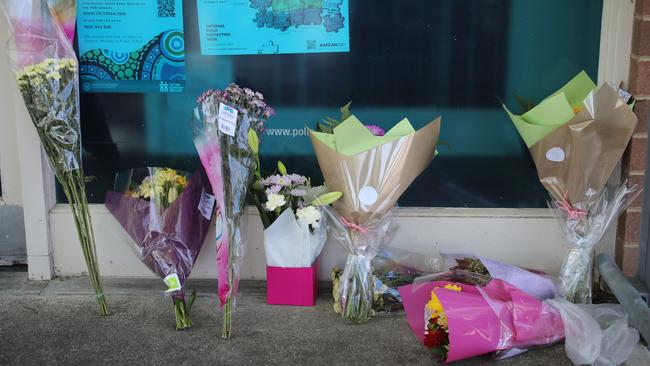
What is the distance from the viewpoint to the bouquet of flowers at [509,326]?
333 centimetres

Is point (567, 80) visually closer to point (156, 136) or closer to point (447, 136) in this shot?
point (447, 136)

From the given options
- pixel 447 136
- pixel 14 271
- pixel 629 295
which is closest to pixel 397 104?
pixel 447 136

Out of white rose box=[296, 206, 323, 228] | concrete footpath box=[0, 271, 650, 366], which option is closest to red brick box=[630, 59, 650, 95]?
concrete footpath box=[0, 271, 650, 366]

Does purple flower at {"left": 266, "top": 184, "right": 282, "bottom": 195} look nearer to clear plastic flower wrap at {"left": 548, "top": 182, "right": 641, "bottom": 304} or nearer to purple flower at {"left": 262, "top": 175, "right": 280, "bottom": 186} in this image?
purple flower at {"left": 262, "top": 175, "right": 280, "bottom": 186}

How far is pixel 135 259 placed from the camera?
426 centimetres

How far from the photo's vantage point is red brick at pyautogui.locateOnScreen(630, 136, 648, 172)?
380 centimetres

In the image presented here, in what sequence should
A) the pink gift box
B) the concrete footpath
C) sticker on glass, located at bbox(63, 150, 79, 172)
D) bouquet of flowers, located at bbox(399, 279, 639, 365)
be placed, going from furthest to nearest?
the pink gift box
sticker on glass, located at bbox(63, 150, 79, 172)
the concrete footpath
bouquet of flowers, located at bbox(399, 279, 639, 365)

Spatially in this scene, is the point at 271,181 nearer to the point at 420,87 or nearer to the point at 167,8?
the point at 420,87

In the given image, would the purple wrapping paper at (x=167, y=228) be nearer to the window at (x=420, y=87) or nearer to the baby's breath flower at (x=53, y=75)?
the window at (x=420, y=87)

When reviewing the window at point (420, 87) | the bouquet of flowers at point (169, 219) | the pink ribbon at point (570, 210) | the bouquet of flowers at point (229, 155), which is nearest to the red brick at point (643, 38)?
the window at point (420, 87)

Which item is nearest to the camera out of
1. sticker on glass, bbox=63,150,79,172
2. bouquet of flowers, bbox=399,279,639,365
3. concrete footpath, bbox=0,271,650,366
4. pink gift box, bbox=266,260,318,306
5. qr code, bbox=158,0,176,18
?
bouquet of flowers, bbox=399,279,639,365

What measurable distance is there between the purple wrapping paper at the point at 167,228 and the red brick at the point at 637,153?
6.76 feet

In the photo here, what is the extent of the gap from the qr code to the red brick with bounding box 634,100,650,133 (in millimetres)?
2272

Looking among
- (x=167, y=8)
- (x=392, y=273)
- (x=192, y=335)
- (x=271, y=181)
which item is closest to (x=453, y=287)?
(x=392, y=273)
